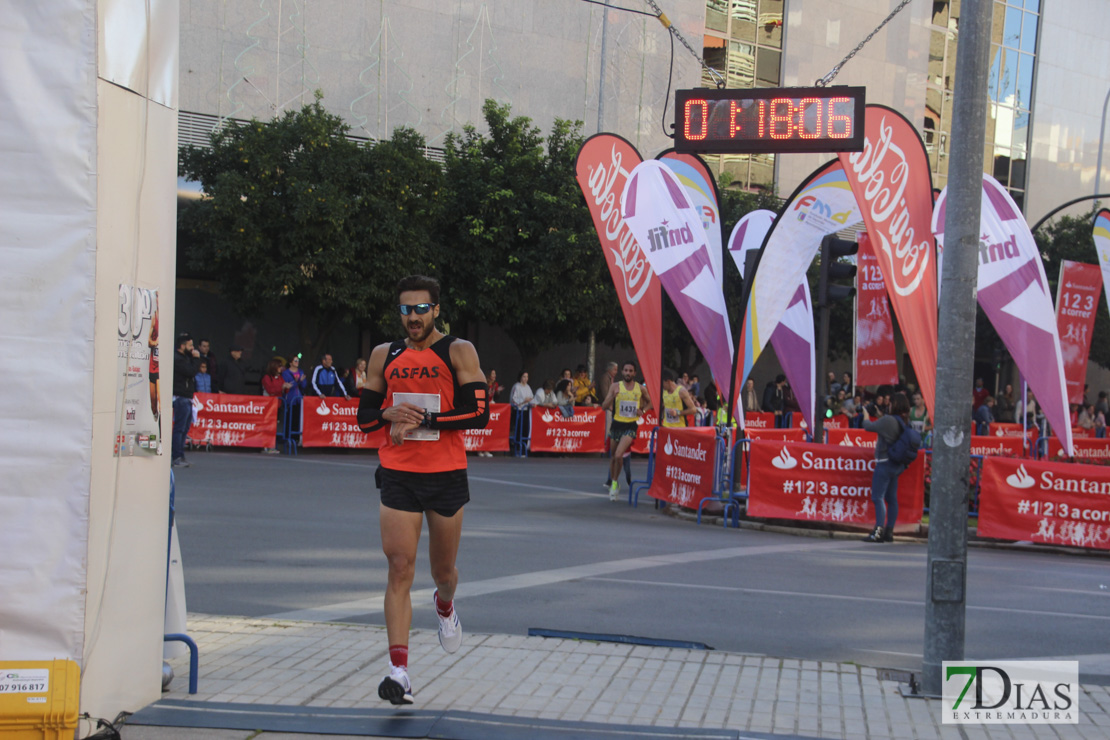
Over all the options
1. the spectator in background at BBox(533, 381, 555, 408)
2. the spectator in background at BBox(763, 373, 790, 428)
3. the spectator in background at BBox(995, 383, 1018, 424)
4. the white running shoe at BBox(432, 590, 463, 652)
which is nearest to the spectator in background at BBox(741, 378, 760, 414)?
the spectator in background at BBox(763, 373, 790, 428)

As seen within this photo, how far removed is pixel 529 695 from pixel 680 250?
8.92 metres

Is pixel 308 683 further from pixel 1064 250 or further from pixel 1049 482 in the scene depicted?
pixel 1064 250

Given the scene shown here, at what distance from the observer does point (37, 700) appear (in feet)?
14.3

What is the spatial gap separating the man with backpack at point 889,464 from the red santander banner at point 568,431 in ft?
33.8

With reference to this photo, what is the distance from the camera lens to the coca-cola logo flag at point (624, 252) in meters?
13.9

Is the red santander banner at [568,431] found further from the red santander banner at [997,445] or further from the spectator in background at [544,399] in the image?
the red santander banner at [997,445]

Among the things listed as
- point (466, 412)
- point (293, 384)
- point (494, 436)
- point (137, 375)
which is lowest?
point (494, 436)

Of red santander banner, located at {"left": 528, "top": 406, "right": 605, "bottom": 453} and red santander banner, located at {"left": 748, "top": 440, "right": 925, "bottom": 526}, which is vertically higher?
red santander banner, located at {"left": 748, "top": 440, "right": 925, "bottom": 526}

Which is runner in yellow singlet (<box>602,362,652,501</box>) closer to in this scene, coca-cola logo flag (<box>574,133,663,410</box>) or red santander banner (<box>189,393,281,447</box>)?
coca-cola logo flag (<box>574,133,663,410</box>)

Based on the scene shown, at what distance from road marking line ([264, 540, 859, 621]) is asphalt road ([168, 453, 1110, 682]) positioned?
0.02 meters

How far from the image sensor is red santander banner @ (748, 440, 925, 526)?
1273 centimetres

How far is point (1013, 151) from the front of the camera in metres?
45.0

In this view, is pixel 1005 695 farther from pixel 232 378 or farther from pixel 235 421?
pixel 232 378

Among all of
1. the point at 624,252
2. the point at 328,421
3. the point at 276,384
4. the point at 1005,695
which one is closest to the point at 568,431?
the point at 328,421
